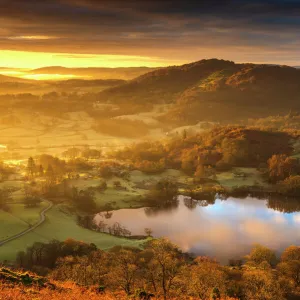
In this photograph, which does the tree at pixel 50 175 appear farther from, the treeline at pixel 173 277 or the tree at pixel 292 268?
the tree at pixel 292 268

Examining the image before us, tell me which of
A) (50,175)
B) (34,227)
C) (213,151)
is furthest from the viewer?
(213,151)

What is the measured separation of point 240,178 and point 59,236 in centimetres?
7443

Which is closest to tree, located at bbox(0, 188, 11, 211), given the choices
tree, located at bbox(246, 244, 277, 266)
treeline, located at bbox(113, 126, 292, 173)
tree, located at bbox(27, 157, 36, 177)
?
tree, located at bbox(27, 157, 36, 177)

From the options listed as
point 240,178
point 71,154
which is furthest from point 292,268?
point 71,154

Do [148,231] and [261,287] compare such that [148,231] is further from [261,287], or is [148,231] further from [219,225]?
[261,287]

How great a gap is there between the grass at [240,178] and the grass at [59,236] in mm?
56709

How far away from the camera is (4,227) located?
82250 mm

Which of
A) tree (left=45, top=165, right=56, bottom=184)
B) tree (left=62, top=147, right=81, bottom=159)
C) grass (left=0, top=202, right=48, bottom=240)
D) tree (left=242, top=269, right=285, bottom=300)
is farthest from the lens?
tree (left=62, top=147, right=81, bottom=159)

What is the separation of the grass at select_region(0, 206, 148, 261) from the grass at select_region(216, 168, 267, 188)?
56.7 metres

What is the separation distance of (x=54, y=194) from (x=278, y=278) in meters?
76.0

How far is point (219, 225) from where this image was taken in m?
91.4

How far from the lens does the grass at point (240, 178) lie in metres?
132

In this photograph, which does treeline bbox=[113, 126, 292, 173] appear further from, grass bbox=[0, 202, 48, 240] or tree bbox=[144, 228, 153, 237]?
grass bbox=[0, 202, 48, 240]

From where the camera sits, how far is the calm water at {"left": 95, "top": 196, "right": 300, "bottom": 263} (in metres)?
77.3
